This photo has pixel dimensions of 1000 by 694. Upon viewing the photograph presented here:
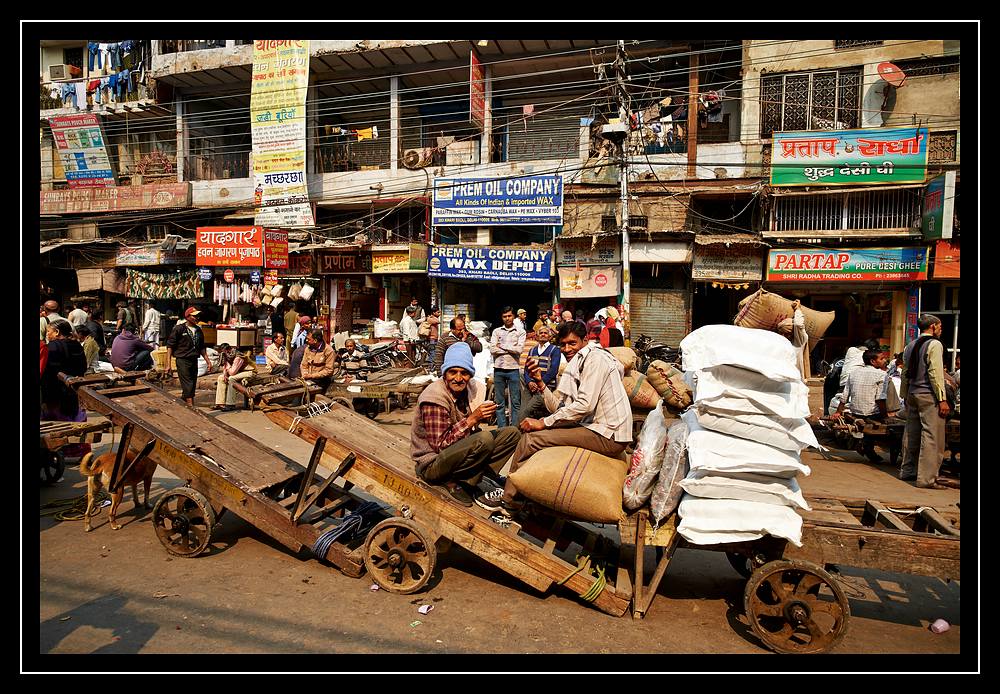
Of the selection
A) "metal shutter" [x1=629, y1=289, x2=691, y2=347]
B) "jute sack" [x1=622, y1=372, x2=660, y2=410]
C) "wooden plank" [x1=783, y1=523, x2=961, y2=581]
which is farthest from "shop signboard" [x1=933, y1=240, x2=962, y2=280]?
"wooden plank" [x1=783, y1=523, x2=961, y2=581]

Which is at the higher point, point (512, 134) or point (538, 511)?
point (512, 134)

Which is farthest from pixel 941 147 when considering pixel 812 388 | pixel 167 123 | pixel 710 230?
pixel 167 123

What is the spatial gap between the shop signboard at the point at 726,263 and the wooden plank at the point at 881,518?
490 inches

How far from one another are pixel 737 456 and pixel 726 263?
44.7ft

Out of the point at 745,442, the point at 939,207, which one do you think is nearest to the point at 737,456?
the point at 745,442

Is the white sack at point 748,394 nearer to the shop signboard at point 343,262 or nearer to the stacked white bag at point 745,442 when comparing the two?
the stacked white bag at point 745,442

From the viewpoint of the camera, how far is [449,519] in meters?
3.96

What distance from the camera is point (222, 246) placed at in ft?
60.3

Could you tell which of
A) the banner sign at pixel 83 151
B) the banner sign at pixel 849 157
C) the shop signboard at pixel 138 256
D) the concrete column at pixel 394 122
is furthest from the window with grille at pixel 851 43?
the banner sign at pixel 83 151

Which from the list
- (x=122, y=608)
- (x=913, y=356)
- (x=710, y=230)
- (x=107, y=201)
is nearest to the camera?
(x=122, y=608)

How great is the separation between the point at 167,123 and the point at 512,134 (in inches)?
532

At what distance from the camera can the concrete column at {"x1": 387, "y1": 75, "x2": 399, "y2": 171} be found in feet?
62.0

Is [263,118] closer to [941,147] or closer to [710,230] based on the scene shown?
[710,230]

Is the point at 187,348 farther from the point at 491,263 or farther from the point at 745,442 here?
the point at 745,442
